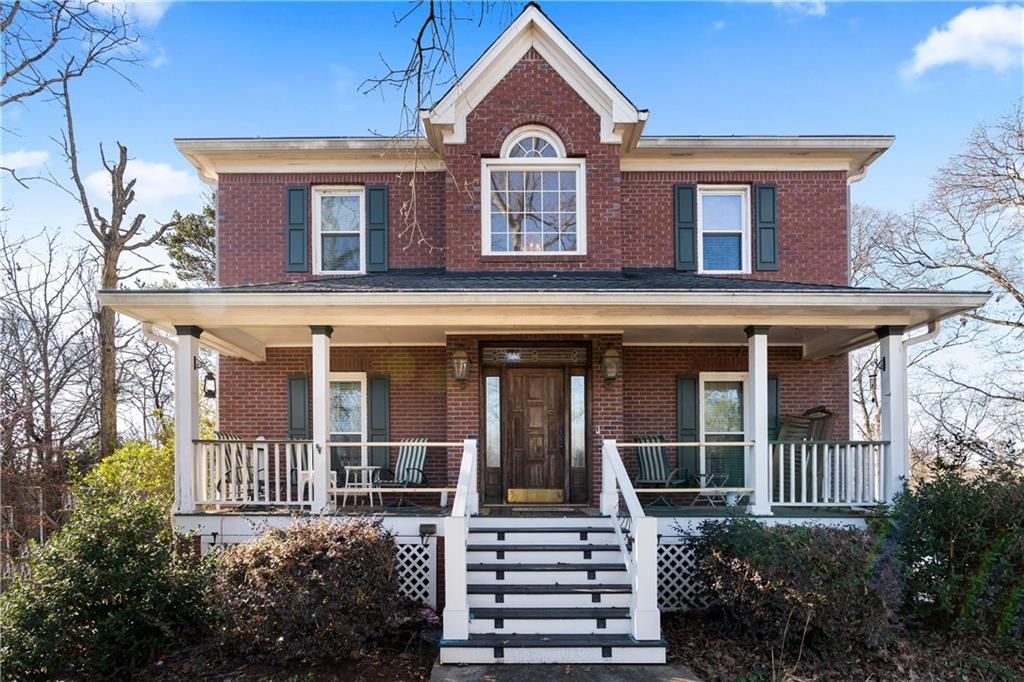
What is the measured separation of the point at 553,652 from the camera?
6566 millimetres

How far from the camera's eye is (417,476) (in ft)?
33.7

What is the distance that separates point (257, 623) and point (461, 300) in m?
3.99

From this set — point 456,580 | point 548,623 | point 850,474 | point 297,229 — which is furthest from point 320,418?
point 850,474

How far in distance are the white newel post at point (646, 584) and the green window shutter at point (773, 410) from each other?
4806 millimetres

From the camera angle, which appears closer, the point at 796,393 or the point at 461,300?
the point at 461,300

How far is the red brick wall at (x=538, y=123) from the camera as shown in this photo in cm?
1016

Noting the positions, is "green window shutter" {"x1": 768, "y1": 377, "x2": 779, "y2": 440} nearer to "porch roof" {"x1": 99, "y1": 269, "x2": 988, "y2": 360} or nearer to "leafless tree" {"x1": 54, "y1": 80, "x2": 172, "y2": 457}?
"porch roof" {"x1": 99, "y1": 269, "x2": 988, "y2": 360}

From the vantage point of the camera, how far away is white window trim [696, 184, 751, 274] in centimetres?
1116

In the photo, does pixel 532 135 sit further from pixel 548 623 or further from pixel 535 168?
pixel 548 623

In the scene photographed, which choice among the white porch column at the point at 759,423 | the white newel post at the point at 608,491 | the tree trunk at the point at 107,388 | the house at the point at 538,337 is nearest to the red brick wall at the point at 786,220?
the house at the point at 538,337

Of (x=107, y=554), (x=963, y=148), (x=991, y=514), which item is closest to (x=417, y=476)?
(x=107, y=554)

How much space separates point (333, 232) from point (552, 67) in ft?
14.5

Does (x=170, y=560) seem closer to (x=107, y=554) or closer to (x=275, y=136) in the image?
(x=107, y=554)

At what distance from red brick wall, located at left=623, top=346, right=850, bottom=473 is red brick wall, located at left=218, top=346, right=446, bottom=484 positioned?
3107mm
